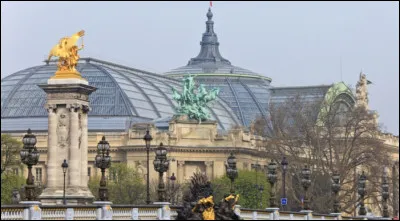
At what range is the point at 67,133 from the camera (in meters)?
97.8

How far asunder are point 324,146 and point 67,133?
31862 mm

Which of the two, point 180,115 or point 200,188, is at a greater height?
point 180,115

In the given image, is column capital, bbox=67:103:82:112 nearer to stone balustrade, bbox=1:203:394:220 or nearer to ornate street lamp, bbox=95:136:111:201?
stone balustrade, bbox=1:203:394:220

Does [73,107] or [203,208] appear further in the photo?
[73,107]

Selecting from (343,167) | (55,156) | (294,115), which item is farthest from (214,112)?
(55,156)

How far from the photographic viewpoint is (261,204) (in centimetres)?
12300

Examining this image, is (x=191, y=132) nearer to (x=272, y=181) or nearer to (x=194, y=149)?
(x=194, y=149)

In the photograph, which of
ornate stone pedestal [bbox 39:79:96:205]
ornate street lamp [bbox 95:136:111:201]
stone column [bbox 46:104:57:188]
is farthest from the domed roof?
ornate street lamp [bbox 95:136:111:201]

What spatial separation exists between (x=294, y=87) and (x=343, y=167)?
75.8 metres

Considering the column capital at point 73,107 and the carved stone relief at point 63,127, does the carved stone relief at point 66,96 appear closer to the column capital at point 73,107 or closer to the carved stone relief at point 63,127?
the column capital at point 73,107

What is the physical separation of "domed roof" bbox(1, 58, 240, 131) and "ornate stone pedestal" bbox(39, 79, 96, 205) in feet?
195

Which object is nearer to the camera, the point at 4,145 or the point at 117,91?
the point at 4,145

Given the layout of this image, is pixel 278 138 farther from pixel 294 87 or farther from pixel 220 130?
pixel 294 87

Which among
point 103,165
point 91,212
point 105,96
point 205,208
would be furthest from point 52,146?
point 105,96
